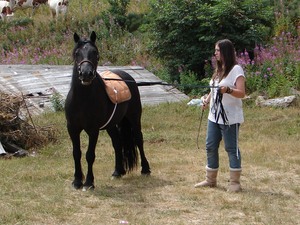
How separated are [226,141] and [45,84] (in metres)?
8.53

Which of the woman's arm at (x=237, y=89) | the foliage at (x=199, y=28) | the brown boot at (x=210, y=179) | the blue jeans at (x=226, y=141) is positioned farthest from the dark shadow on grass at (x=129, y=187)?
the foliage at (x=199, y=28)

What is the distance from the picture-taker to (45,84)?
15.5 meters

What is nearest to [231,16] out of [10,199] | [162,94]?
[162,94]

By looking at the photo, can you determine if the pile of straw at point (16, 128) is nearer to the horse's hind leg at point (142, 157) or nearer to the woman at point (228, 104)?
the horse's hind leg at point (142, 157)

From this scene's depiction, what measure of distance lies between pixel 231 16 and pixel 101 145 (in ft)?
20.3

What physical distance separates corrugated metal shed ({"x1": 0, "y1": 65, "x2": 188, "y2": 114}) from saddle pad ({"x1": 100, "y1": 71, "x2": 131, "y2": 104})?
5551 mm

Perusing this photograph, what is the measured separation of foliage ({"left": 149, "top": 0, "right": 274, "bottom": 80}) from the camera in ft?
51.9

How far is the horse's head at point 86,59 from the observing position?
726cm

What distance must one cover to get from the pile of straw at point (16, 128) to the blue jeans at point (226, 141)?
159 inches

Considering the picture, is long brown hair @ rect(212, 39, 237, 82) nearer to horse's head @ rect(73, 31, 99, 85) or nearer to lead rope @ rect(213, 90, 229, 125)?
lead rope @ rect(213, 90, 229, 125)

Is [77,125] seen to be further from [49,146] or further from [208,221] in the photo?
[49,146]

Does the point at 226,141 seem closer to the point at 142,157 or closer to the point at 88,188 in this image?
the point at 142,157

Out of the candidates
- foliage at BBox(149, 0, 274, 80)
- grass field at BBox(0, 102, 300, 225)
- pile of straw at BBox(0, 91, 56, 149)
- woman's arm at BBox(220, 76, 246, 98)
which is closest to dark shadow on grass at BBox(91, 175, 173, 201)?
grass field at BBox(0, 102, 300, 225)

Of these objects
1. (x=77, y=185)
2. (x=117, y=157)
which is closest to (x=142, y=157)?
(x=117, y=157)
